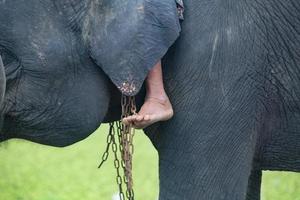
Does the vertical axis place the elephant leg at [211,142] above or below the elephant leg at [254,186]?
above

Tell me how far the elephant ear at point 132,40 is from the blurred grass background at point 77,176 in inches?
135

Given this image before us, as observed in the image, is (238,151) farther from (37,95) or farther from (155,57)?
(37,95)

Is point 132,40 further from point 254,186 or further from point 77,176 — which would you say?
point 77,176

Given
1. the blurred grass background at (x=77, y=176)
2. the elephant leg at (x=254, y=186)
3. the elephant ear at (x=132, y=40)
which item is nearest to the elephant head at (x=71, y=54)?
the elephant ear at (x=132, y=40)

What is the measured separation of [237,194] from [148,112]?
1.31 feet

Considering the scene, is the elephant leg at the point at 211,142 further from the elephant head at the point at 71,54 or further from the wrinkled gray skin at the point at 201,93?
the elephant head at the point at 71,54

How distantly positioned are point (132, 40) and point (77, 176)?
512cm

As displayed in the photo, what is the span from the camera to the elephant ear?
133 inches

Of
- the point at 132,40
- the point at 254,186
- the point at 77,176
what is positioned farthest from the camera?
the point at 77,176

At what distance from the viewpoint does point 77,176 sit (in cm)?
842

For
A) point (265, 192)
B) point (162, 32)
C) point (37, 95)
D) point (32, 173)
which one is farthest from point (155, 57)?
point (32, 173)

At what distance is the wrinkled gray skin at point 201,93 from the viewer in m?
3.42

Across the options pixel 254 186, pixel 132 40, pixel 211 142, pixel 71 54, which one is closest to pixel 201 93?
pixel 211 142

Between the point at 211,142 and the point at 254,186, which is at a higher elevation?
the point at 211,142
